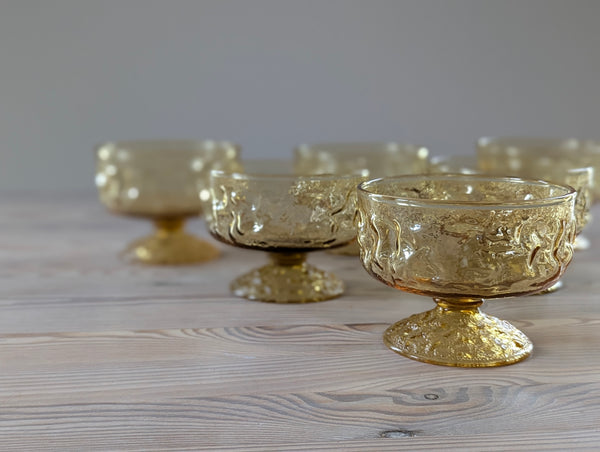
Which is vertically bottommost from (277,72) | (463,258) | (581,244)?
(581,244)

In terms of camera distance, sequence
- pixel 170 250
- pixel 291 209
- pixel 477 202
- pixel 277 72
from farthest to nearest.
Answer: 1. pixel 277 72
2. pixel 170 250
3. pixel 291 209
4. pixel 477 202

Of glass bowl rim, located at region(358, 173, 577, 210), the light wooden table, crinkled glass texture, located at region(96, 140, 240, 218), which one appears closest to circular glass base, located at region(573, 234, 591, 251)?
the light wooden table

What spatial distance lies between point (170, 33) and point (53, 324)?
4.27 feet

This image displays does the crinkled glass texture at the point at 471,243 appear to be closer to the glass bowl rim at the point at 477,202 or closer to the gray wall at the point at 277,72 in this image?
the glass bowl rim at the point at 477,202

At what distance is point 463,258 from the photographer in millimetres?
643

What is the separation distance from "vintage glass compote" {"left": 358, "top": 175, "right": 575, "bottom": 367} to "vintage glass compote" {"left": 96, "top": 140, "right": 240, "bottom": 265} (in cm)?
45

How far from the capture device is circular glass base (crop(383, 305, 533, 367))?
26.8 inches

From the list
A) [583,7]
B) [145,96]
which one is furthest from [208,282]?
[583,7]

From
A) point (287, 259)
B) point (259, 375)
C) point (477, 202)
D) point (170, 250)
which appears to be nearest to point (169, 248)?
point (170, 250)

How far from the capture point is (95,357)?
69cm

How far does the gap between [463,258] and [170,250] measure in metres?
0.58

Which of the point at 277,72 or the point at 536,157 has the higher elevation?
the point at 277,72

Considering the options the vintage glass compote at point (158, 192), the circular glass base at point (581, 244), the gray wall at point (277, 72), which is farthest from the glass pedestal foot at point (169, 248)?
the gray wall at point (277, 72)

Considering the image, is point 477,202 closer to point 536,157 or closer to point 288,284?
point 288,284
